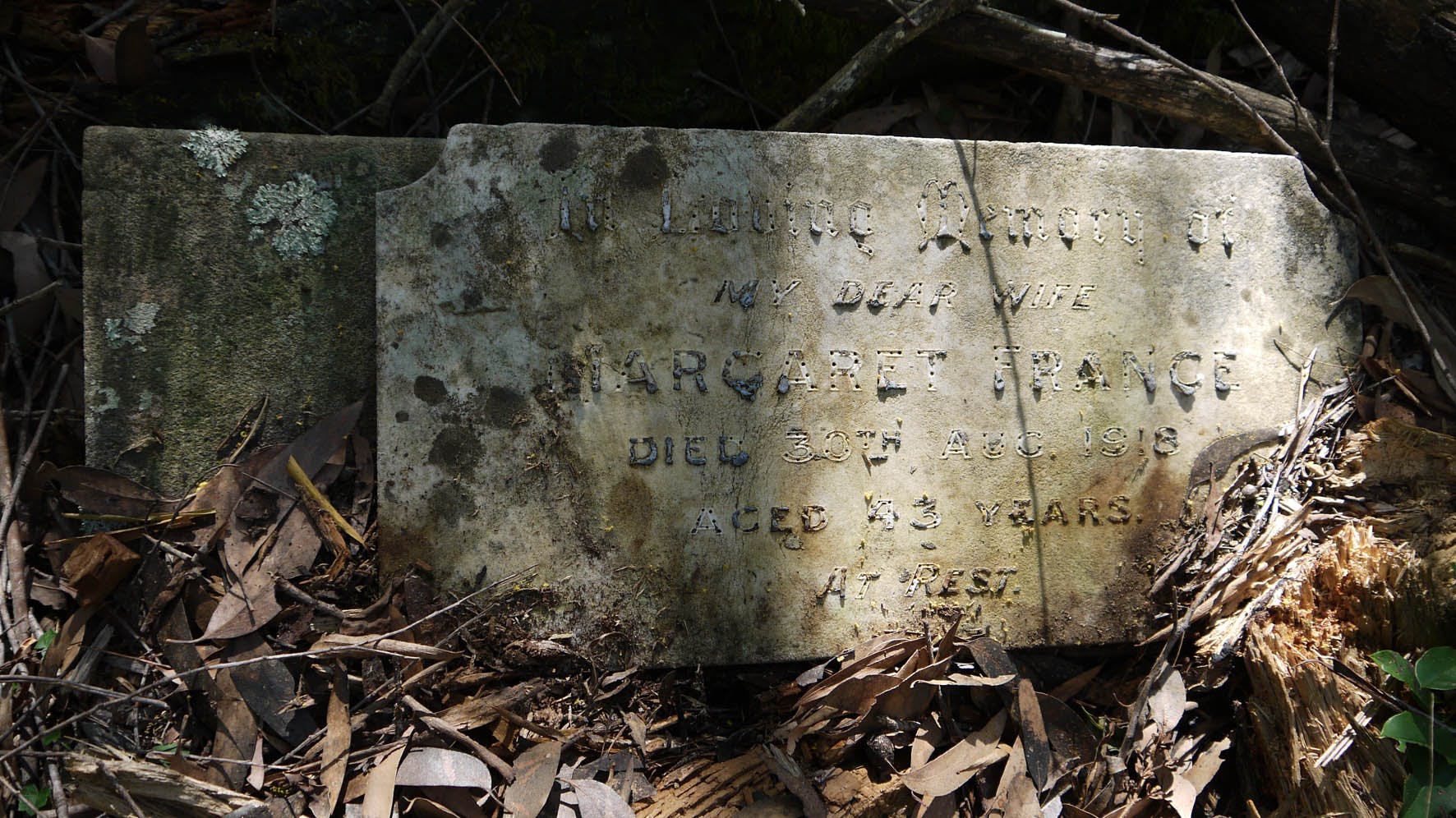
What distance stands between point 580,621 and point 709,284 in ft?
2.68

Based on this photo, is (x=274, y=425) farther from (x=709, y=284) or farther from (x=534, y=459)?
(x=709, y=284)

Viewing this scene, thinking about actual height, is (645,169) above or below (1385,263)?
above

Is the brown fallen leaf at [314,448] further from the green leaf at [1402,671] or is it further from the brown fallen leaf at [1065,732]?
the green leaf at [1402,671]

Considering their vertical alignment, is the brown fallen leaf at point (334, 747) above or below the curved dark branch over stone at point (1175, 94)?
below

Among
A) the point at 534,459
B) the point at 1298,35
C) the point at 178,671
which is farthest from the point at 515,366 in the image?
the point at 1298,35

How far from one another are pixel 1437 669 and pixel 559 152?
7.00 ft

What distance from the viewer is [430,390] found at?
1.95 m

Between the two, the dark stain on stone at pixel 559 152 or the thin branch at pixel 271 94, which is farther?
the thin branch at pixel 271 94

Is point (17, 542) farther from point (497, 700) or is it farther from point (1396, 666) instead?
point (1396, 666)

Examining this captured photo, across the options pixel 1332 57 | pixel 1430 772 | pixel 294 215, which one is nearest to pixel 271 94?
pixel 294 215

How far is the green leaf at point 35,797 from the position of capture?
68.5 inches

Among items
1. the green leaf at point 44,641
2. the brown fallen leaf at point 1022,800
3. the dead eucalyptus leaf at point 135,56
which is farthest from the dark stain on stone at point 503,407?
the brown fallen leaf at point 1022,800

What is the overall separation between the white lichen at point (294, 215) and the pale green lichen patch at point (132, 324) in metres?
0.27

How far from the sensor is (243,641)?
1.89 metres
